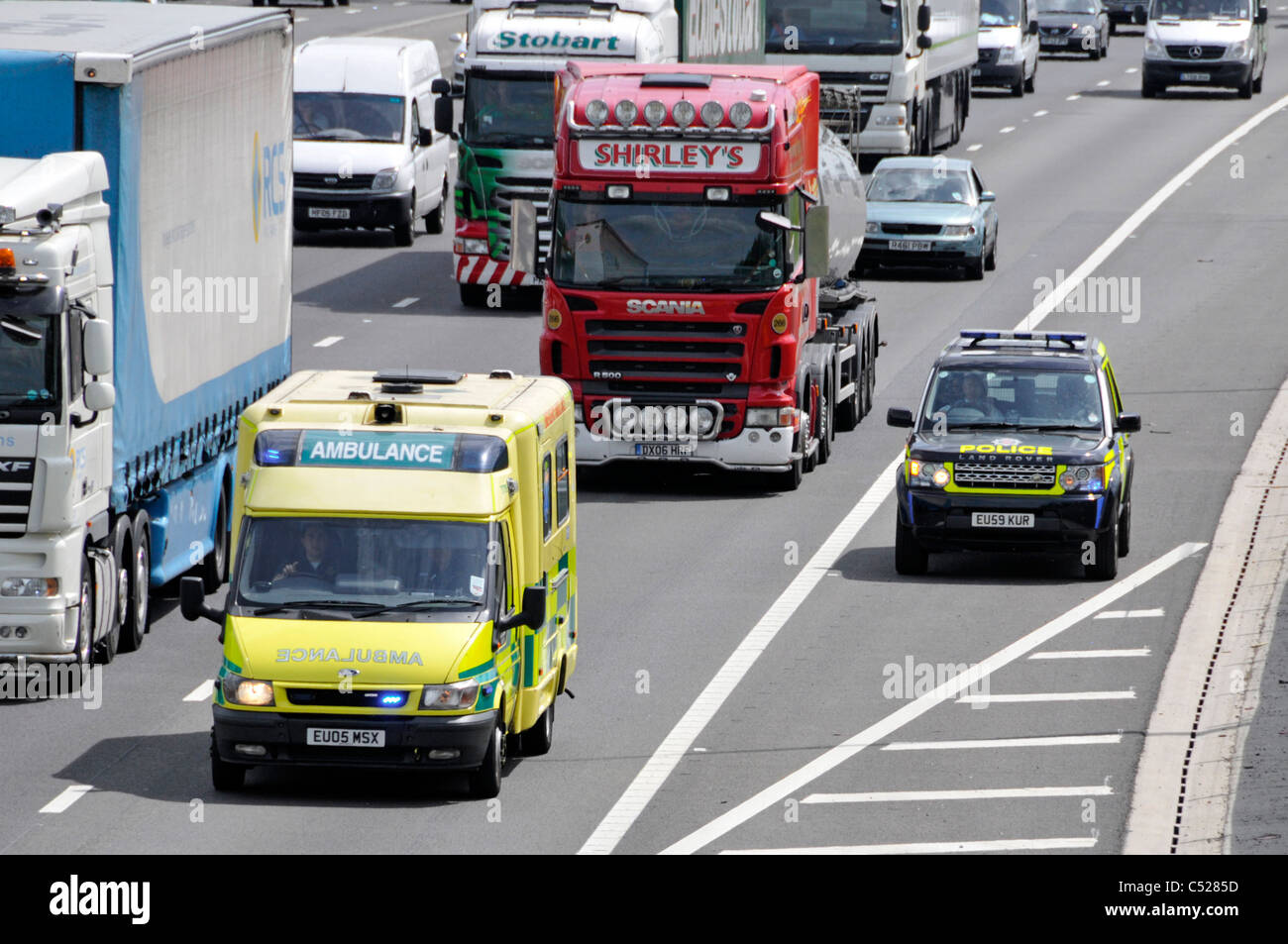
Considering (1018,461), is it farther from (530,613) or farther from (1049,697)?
(530,613)

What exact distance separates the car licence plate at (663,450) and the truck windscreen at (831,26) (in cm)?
2115

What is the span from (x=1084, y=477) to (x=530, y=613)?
7828mm

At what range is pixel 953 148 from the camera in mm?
53031

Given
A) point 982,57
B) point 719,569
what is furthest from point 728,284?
point 982,57

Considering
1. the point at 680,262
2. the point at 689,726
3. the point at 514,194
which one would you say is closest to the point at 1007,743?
the point at 689,726

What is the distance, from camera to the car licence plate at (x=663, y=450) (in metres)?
25.1

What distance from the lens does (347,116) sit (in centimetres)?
4056

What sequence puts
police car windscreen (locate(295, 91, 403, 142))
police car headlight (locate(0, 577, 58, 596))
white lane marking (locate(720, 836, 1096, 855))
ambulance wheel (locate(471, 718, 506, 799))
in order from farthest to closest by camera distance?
1. police car windscreen (locate(295, 91, 403, 142))
2. police car headlight (locate(0, 577, 58, 596))
3. ambulance wheel (locate(471, 718, 506, 799))
4. white lane marking (locate(720, 836, 1096, 855))

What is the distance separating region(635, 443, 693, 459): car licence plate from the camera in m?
25.1

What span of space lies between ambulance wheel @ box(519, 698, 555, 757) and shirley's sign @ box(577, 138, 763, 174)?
930 centimetres

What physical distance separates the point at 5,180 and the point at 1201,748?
8363 mm

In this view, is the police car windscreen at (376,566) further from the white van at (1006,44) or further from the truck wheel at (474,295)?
the white van at (1006,44)

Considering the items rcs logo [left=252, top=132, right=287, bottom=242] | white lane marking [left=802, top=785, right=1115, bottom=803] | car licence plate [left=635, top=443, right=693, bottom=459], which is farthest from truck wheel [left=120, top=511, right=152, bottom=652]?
car licence plate [left=635, top=443, right=693, bottom=459]

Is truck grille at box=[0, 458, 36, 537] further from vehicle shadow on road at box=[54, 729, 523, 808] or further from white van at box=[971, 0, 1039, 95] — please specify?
white van at box=[971, 0, 1039, 95]
